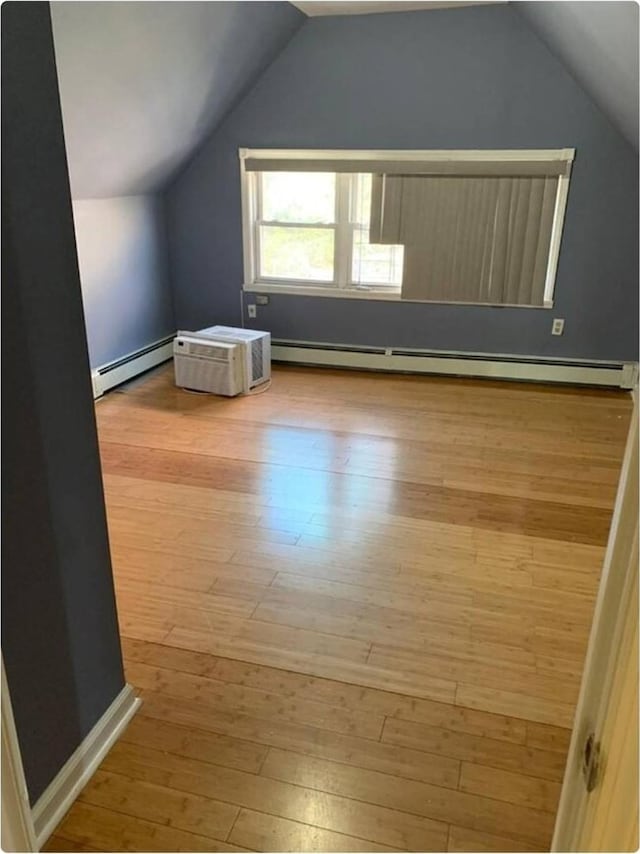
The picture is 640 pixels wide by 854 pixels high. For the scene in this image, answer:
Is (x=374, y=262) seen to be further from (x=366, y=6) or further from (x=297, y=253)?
(x=366, y=6)

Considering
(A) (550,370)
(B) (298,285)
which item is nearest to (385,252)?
(B) (298,285)

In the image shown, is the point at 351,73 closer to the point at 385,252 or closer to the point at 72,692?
the point at 385,252

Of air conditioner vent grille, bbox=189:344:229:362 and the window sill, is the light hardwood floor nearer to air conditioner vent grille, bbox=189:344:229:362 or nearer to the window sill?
air conditioner vent grille, bbox=189:344:229:362

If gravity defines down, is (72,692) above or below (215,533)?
above

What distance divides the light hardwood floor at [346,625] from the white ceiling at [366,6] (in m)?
2.74

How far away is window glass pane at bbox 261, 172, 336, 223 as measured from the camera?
16.4ft

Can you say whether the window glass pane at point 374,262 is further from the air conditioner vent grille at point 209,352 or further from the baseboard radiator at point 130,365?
the baseboard radiator at point 130,365

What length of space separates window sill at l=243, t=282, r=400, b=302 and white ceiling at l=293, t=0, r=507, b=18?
1.92 meters

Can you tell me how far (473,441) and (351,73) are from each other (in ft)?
9.23

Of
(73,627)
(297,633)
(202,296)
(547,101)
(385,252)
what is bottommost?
(297,633)

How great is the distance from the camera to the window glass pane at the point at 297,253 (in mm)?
5164

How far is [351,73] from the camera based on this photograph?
458 cm

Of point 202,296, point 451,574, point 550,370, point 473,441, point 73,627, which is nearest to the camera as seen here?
point 73,627

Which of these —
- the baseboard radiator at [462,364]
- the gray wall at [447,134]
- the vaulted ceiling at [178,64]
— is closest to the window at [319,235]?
the gray wall at [447,134]
